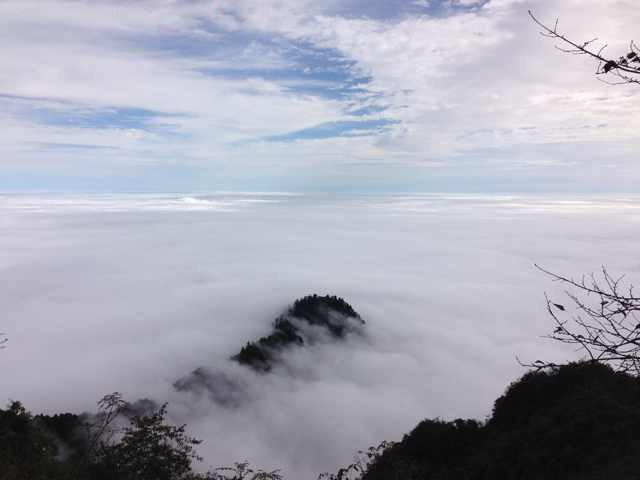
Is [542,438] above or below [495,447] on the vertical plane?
above

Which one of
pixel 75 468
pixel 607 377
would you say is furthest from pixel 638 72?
pixel 607 377

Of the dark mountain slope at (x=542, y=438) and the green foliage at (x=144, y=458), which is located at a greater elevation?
the dark mountain slope at (x=542, y=438)

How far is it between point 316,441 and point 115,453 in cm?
10247

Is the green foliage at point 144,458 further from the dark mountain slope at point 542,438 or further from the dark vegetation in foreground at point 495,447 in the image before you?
the dark mountain slope at point 542,438

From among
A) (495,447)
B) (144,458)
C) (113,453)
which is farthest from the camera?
(495,447)

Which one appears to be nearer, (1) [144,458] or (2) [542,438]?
(1) [144,458]

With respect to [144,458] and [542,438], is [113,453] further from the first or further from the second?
[542,438]

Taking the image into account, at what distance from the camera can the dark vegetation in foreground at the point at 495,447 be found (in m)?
Result: 18.3

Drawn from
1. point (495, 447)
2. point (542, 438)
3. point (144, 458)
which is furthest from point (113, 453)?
point (542, 438)

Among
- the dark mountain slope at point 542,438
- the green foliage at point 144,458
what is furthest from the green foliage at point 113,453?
the dark mountain slope at point 542,438

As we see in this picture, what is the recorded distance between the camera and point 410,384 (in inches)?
5837

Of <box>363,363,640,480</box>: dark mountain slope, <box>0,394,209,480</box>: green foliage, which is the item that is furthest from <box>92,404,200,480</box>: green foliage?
<box>363,363,640,480</box>: dark mountain slope

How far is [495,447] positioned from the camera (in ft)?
82.6

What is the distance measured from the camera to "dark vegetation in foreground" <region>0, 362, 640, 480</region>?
60.1 ft
